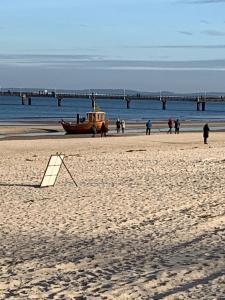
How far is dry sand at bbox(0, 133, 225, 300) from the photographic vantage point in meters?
6.76

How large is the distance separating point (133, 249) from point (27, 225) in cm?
249

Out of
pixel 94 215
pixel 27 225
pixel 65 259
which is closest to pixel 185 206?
pixel 94 215

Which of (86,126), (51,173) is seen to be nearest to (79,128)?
(86,126)

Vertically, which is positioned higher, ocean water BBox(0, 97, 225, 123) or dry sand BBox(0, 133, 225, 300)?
dry sand BBox(0, 133, 225, 300)

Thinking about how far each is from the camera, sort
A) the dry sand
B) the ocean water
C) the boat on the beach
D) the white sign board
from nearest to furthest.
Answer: the dry sand < the white sign board < the boat on the beach < the ocean water

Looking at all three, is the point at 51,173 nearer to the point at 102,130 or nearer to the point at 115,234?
the point at 115,234

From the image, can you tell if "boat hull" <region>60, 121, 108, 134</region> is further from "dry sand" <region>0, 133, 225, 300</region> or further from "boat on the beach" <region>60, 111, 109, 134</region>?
"dry sand" <region>0, 133, 225, 300</region>

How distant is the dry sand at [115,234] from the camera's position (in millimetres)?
6762

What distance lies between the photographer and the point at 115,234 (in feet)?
31.2

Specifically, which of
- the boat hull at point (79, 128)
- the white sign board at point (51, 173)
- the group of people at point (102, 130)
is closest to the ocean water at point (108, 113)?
the boat hull at point (79, 128)

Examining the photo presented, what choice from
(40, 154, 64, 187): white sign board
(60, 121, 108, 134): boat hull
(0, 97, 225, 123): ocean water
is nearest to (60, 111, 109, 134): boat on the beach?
(60, 121, 108, 134): boat hull

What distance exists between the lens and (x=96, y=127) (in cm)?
4234

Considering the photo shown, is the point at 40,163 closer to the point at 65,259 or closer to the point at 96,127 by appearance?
the point at 65,259

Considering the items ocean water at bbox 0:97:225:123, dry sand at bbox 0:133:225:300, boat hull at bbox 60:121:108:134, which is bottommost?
ocean water at bbox 0:97:225:123
